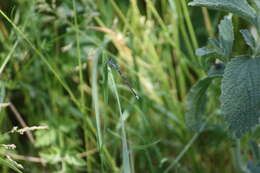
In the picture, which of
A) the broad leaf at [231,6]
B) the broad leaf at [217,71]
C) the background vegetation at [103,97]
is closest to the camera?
the broad leaf at [231,6]

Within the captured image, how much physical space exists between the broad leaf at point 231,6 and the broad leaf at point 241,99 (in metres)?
0.13

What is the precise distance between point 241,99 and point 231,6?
207mm

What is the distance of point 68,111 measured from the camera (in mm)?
1435

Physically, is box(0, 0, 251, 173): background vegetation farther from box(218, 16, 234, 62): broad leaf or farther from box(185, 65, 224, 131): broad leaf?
box(218, 16, 234, 62): broad leaf

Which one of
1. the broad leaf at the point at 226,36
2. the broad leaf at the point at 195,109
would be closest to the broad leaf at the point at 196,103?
the broad leaf at the point at 195,109

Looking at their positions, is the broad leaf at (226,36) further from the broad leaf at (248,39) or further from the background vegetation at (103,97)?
the background vegetation at (103,97)

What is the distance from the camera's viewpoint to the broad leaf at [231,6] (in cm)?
86

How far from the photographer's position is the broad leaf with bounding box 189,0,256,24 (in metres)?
0.86

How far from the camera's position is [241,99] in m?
0.88

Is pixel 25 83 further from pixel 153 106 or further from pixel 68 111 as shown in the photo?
pixel 153 106

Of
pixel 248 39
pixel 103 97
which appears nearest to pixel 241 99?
pixel 248 39

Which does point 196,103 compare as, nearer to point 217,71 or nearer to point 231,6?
point 217,71

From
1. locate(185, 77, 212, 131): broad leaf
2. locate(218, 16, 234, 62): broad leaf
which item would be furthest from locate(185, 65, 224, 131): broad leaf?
locate(218, 16, 234, 62): broad leaf

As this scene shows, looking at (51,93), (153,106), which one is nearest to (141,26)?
(153,106)
